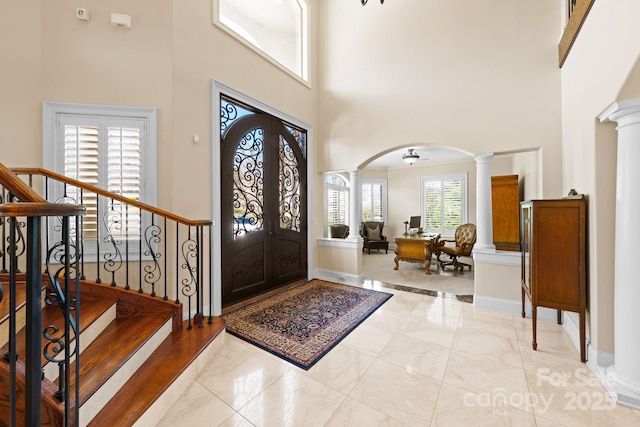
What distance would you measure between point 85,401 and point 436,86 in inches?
183

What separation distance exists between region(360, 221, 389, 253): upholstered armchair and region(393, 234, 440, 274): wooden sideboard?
2.17m

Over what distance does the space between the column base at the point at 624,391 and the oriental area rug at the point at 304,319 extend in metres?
1.94

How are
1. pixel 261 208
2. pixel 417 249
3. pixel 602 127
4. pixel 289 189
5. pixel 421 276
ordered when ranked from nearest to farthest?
pixel 602 127 → pixel 261 208 → pixel 289 189 → pixel 421 276 → pixel 417 249

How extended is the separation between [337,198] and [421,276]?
3.23 m

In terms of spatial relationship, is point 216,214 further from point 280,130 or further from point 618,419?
point 618,419

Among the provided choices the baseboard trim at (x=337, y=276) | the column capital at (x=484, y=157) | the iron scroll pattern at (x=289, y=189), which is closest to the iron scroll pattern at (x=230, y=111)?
the iron scroll pattern at (x=289, y=189)

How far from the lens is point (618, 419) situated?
5.29 ft

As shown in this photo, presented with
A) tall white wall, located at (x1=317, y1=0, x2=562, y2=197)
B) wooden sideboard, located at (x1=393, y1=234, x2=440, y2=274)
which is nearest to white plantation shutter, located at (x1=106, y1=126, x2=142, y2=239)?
tall white wall, located at (x1=317, y1=0, x2=562, y2=197)

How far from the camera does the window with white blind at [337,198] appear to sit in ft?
23.2

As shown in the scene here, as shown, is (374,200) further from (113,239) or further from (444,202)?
(113,239)

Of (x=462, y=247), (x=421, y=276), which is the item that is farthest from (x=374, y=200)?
(x=421, y=276)

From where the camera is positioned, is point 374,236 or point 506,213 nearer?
point 506,213

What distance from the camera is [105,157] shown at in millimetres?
2602

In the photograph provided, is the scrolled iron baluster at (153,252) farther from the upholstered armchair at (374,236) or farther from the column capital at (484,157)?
the upholstered armchair at (374,236)
